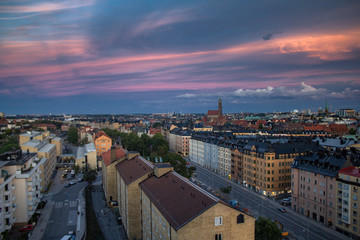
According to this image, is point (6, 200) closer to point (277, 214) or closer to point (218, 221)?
point (218, 221)

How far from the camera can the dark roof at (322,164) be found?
52925 mm

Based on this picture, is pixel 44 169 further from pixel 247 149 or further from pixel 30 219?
pixel 247 149

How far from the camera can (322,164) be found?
56000 millimetres

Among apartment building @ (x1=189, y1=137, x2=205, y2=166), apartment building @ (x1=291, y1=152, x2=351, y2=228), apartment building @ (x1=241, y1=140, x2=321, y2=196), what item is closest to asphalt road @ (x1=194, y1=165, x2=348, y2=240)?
apartment building @ (x1=291, y1=152, x2=351, y2=228)

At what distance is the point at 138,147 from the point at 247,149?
172 ft

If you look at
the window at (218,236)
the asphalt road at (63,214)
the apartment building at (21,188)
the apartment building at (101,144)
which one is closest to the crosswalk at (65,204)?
the asphalt road at (63,214)

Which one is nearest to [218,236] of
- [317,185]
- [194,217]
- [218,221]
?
[218,221]

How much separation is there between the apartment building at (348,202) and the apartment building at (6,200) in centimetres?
5038

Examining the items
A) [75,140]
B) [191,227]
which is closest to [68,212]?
[191,227]

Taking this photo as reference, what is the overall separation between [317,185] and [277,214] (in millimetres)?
8860

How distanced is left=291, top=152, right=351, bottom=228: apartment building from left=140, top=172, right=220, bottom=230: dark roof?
1128 inches

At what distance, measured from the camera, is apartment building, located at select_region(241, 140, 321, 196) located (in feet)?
229

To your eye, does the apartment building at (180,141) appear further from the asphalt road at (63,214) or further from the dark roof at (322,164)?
the dark roof at (322,164)

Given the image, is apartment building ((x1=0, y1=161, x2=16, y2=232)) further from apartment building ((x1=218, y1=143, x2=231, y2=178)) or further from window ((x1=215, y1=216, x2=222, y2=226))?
apartment building ((x1=218, y1=143, x2=231, y2=178))
